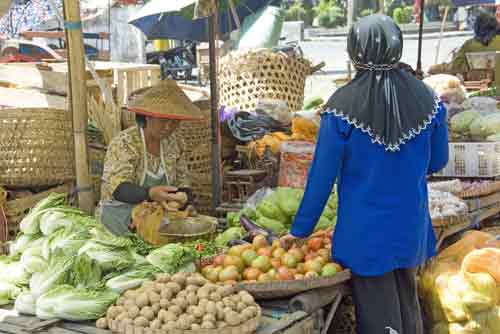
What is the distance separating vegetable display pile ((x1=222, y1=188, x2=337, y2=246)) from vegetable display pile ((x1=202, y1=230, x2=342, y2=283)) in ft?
2.11

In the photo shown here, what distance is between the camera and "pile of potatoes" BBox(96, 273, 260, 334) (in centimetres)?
278

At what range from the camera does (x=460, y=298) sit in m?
3.89

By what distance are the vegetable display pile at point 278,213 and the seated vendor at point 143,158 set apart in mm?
427

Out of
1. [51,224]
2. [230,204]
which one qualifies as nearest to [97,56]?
[230,204]

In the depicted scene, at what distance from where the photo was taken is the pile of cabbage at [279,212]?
14.0 feet

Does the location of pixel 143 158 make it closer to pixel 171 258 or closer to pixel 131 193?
pixel 131 193

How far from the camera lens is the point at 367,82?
3086 millimetres

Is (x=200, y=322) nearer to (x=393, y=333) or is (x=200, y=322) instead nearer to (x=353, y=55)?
(x=393, y=333)

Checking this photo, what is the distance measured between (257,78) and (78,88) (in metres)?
3.48

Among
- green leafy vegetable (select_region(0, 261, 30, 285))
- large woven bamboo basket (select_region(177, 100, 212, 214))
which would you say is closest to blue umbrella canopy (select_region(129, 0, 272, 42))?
large woven bamboo basket (select_region(177, 100, 212, 214))

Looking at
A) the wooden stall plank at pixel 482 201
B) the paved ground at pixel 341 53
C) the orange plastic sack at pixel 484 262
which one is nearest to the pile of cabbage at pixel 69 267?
the orange plastic sack at pixel 484 262

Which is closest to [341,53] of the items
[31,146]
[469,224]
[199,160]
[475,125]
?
[475,125]

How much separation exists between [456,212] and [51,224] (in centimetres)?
245

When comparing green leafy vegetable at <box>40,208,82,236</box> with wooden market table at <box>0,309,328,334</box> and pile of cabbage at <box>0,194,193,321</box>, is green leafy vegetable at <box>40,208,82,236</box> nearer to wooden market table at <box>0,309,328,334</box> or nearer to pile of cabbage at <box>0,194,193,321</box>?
pile of cabbage at <box>0,194,193,321</box>
